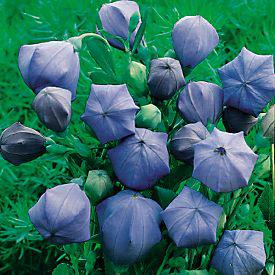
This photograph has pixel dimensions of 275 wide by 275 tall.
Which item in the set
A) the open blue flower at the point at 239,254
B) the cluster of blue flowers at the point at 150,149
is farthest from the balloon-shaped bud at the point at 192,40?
the open blue flower at the point at 239,254

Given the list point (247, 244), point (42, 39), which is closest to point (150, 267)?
point (247, 244)

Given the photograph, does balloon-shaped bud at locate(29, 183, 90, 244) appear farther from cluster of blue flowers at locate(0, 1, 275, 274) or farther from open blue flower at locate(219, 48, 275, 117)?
open blue flower at locate(219, 48, 275, 117)

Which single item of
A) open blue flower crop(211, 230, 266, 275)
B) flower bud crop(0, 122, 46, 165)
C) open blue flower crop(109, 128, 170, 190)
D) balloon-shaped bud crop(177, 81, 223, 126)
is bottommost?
open blue flower crop(211, 230, 266, 275)

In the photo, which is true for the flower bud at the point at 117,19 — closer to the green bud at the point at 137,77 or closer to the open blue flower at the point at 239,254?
the green bud at the point at 137,77

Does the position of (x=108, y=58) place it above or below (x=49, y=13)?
above

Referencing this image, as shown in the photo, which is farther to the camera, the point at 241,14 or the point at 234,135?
the point at 241,14

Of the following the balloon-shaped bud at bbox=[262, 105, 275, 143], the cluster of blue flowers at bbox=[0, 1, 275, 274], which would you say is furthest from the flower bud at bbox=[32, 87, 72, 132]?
the balloon-shaped bud at bbox=[262, 105, 275, 143]

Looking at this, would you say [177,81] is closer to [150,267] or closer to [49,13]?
[150,267]

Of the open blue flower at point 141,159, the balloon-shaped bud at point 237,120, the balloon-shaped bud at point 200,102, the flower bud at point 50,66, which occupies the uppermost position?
the flower bud at point 50,66
